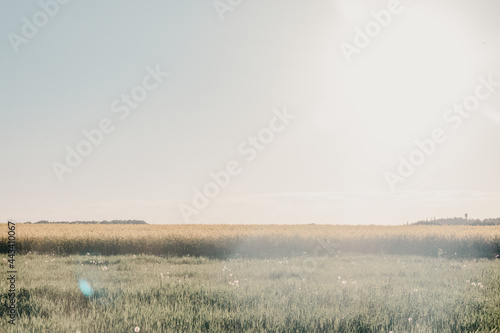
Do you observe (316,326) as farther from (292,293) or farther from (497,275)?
(497,275)

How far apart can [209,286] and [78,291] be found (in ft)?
10.4

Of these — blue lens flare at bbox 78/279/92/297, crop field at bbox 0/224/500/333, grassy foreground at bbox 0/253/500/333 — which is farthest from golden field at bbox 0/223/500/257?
blue lens flare at bbox 78/279/92/297

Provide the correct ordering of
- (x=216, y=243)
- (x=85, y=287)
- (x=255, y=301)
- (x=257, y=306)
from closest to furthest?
1. (x=257, y=306)
2. (x=255, y=301)
3. (x=85, y=287)
4. (x=216, y=243)

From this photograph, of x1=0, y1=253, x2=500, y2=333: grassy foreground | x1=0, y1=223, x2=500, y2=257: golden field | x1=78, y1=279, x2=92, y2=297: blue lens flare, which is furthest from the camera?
x1=0, y1=223, x2=500, y2=257: golden field

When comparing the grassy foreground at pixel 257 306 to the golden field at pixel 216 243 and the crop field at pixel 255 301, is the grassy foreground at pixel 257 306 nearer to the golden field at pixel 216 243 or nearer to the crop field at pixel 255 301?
the crop field at pixel 255 301

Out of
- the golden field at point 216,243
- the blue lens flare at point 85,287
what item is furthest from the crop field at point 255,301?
the golden field at point 216,243

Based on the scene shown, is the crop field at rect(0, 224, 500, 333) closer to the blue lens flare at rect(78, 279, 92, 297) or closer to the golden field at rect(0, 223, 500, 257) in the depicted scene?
the blue lens flare at rect(78, 279, 92, 297)

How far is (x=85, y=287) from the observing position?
10.8 m

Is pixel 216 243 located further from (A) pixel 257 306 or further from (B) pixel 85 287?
(A) pixel 257 306

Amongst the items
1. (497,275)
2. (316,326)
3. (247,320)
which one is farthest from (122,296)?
(497,275)

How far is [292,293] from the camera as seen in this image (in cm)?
993

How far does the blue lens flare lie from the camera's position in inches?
397

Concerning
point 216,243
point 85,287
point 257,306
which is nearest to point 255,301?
point 257,306

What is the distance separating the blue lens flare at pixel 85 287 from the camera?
1009 cm
